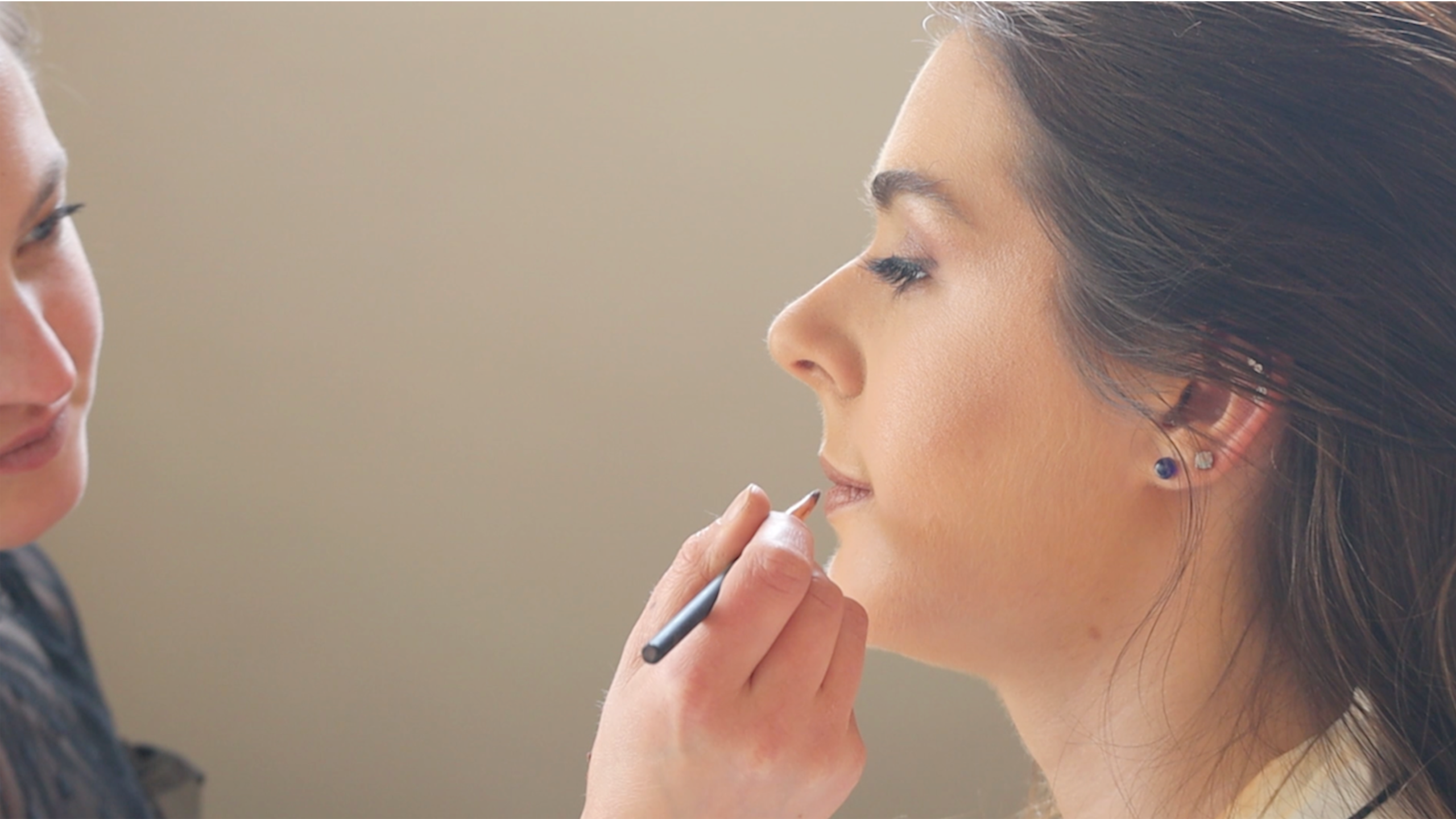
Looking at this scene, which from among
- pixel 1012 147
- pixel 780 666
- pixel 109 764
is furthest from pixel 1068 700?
pixel 109 764

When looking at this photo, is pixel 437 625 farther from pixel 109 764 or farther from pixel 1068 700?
pixel 1068 700

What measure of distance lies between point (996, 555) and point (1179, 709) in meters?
0.13

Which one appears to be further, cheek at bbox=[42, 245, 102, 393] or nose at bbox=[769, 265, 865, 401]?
cheek at bbox=[42, 245, 102, 393]

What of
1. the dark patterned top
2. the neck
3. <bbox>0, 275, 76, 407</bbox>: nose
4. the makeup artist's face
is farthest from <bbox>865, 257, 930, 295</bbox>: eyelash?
the dark patterned top

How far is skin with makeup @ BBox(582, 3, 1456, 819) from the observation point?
72cm

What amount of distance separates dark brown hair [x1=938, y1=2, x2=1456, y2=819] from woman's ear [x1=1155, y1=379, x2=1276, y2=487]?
0.05 ft

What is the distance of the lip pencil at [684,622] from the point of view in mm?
661

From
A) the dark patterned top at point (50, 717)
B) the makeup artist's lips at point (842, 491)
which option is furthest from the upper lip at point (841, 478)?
the dark patterned top at point (50, 717)

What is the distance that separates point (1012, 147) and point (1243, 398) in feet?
0.62

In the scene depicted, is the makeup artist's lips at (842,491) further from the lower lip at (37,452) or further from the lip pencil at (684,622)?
the lower lip at (37,452)

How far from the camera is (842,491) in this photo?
83 centimetres

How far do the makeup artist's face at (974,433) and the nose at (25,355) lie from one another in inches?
22.9

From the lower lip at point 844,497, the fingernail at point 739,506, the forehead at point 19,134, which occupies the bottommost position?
the lower lip at point 844,497

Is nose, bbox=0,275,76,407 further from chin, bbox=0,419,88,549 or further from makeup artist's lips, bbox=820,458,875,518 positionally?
makeup artist's lips, bbox=820,458,875,518
